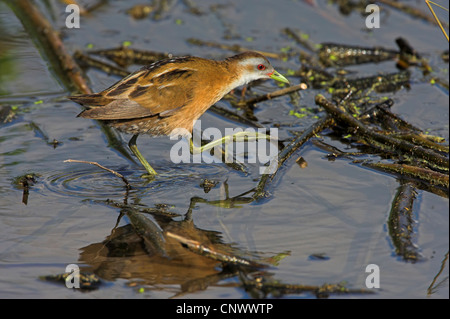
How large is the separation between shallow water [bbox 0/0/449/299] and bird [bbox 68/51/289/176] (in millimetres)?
386

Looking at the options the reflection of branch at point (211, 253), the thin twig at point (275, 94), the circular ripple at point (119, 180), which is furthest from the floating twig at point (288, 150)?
the reflection of branch at point (211, 253)

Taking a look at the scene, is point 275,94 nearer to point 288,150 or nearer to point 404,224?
point 288,150

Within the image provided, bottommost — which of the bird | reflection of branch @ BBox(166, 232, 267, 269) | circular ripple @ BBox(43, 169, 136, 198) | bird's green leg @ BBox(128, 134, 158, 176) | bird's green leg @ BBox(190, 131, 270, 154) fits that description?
reflection of branch @ BBox(166, 232, 267, 269)

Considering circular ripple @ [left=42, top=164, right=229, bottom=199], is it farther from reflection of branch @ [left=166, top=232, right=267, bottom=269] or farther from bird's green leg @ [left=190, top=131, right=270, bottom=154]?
reflection of branch @ [left=166, top=232, right=267, bottom=269]

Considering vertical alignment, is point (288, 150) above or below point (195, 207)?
above

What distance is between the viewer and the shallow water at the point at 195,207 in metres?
4.10

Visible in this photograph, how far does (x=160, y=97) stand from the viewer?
5.39m

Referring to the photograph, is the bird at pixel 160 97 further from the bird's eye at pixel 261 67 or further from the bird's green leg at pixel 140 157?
the bird's eye at pixel 261 67

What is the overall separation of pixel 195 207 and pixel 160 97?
1.01 m

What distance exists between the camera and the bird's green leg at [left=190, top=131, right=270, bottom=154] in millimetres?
5715

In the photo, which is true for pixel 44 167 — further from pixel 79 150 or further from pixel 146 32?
pixel 146 32

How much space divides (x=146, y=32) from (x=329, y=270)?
5.47 m

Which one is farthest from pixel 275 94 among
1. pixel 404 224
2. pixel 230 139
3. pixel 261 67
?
pixel 404 224

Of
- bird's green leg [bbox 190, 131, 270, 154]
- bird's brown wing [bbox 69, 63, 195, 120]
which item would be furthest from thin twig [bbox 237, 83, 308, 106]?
bird's brown wing [bbox 69, 63, 195, 120]
